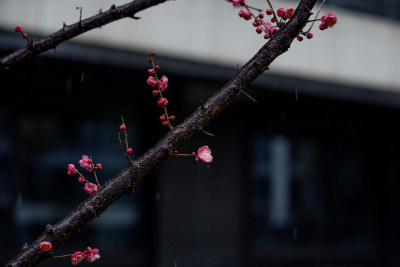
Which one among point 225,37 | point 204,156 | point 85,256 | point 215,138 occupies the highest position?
point 225,37

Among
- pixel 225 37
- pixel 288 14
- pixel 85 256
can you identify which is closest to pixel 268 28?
pixel 288 14

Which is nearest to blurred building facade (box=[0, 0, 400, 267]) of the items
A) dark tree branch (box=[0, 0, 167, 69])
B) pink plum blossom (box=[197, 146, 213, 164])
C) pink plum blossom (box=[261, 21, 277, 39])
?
dark tree branch (box=[0, 0, 167, 69])

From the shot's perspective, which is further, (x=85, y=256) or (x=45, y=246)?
(x=85, y=256)

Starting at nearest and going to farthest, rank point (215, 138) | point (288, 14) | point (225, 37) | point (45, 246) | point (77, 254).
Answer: point (45, 246) < point (77, 254) < point (288, 14) < point (225, 37) < point (215, 138)

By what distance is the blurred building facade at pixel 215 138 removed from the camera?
5.84 m

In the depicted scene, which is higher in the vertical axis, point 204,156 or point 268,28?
point 268,28

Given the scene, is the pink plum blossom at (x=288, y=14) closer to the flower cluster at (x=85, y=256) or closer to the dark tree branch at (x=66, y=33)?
the dark tree branch at (x=66, y=33)

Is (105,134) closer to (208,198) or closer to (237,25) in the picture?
(208,198)

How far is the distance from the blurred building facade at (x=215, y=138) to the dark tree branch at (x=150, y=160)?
414cm

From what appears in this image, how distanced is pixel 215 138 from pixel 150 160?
20.7ft

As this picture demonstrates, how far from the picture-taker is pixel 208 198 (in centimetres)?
718

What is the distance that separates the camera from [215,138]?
7332 millimetres

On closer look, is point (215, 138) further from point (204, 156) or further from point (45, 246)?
point (45, 246)

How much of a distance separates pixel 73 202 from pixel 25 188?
0.60m
